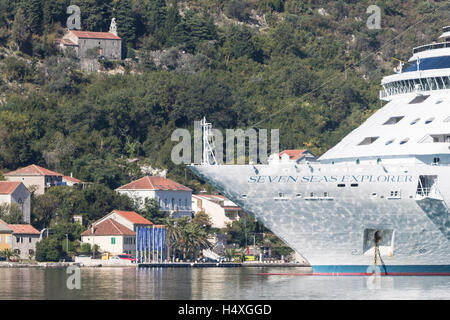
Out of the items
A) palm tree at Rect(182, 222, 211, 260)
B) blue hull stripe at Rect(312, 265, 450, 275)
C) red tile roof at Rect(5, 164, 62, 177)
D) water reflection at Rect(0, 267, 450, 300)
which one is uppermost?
red tile roof at Rect(5, 164, 62, 177)

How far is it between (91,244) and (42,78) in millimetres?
55189

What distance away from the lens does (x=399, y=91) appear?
6694cm

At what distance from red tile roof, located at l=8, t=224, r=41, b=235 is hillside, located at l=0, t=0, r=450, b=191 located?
18.5 m

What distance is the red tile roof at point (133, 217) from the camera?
373ft

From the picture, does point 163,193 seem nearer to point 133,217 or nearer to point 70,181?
point 70,181

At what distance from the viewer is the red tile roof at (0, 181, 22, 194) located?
115m

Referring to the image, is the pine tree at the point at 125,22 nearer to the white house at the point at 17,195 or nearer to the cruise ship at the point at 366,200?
the white house at the point at 17,195

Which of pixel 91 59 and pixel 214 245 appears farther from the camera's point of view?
pixel 91 59

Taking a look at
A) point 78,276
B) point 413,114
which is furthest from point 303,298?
point 78,276

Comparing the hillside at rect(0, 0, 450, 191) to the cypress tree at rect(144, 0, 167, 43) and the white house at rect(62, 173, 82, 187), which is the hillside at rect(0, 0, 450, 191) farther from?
the white house at rect(62, 173, 82, 187)

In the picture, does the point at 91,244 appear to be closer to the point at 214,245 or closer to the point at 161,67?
the point at 214,245

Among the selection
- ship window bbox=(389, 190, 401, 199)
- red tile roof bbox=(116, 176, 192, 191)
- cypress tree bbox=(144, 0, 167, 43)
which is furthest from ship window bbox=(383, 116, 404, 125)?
cypress tree bbox=(144, 0, 167, 43)

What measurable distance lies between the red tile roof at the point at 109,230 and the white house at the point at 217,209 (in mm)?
18554

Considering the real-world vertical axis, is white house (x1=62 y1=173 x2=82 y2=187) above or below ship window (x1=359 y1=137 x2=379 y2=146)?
above
